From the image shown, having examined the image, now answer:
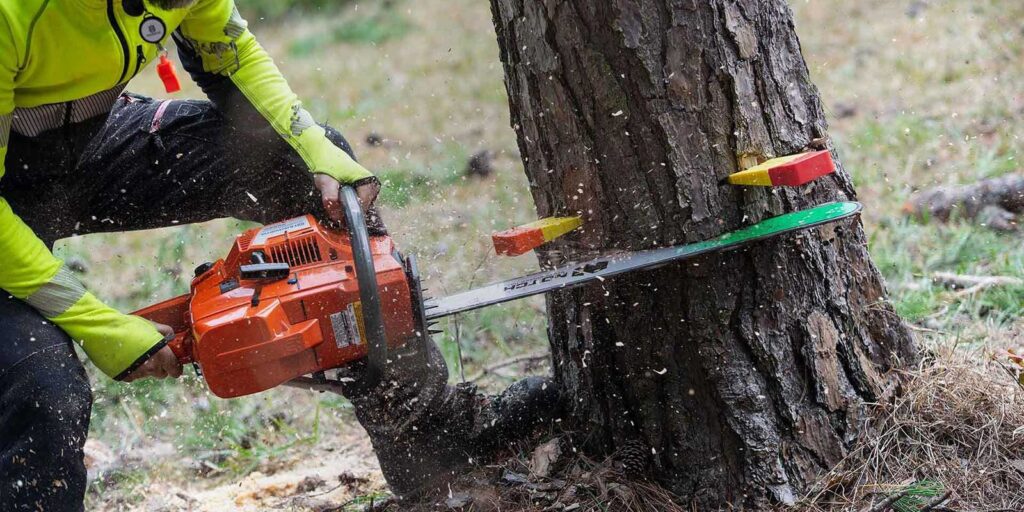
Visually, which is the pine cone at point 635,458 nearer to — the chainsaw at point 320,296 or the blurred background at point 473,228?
the chainsaw at point 320,296

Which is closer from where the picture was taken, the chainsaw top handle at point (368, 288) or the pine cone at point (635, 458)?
the chainsaw top handle at point (368, 288)

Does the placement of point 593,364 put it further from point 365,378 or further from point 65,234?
point 65,234

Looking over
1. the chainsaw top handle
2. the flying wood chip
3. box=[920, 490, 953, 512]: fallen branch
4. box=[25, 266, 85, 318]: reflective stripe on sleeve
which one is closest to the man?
box=[25, 266, 85, 318]: reflective stripe on sleeve

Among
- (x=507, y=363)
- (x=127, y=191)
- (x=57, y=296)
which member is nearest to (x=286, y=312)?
(x=57, y=296)

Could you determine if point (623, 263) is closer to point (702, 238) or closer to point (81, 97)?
point (702, 238)

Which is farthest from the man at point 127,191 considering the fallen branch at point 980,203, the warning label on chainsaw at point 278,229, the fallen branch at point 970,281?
the fallen branch at point 980,203

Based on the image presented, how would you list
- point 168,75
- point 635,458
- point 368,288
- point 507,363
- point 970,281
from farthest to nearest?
point 507,363 → point 970,281 → point 168,75 → point 635,458 → point 368,288

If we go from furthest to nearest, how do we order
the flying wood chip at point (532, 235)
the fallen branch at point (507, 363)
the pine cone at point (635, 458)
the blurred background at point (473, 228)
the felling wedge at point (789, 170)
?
the fallen branch at point (507, 363) < the blurred background at point (473, 228) < the pine cone at point (635, 458) < the flying wood chip at point (532, 235) < the felling wedge at point (789, 170)

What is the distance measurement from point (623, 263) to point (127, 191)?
146 centimetres

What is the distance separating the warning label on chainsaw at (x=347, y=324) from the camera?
7.33 feet

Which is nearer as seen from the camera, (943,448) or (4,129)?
(4,129)

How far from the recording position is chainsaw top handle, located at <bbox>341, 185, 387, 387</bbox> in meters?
2.10

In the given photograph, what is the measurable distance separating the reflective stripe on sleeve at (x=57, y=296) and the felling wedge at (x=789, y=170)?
166 centimetres

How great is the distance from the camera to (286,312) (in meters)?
2.19
